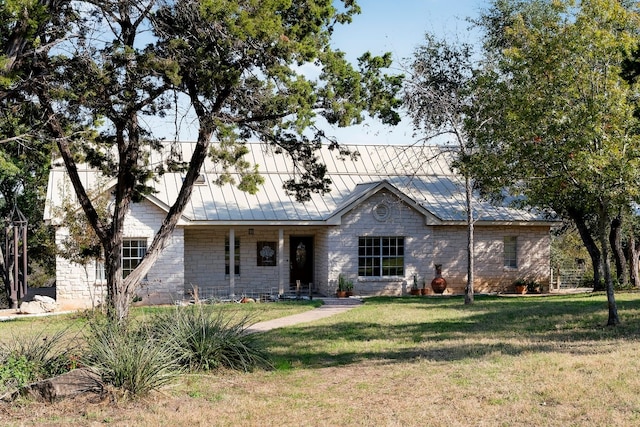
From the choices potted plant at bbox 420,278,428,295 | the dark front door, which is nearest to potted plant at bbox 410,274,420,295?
potted plant at bbox 420,278,428,295

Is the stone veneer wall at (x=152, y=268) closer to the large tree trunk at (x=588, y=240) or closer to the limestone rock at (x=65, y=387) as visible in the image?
the large tree trunk at (x=588, y=240)

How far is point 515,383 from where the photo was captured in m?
9.38

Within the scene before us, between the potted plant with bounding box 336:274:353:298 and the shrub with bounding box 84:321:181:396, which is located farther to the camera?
the potted plant with bounding box 336:274:353:298

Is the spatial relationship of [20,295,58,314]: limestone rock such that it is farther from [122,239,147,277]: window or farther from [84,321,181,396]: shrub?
[84,321,181,396]: shrub

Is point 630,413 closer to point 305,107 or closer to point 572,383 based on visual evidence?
point 572,383

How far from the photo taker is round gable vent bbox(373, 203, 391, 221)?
993 inches

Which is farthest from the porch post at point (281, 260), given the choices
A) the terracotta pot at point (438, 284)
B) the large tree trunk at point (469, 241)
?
the large tree trunk at point (469, 241)

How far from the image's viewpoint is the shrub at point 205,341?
1065 centimetres

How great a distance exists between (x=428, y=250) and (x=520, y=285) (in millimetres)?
3983

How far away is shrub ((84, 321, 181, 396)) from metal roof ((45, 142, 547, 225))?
550 inches

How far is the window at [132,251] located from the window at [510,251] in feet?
45.1

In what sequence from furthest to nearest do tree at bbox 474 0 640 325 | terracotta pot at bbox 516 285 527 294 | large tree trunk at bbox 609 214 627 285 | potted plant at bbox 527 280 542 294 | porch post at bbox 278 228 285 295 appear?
potted plant at bbox 527 280 542 294, terracotta pot at bbox 516 285 527 294, large tree trunk at bbox 609 214 627 285, porch post at bbox 278 228 285 295, tree at bbox 474 0 640 325

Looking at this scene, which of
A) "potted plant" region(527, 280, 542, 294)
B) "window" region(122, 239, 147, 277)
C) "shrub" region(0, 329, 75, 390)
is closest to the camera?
"shrub" region(0, 329, 75, 390)

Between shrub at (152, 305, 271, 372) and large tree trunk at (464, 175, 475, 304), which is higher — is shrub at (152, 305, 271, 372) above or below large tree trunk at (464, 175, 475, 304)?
below
